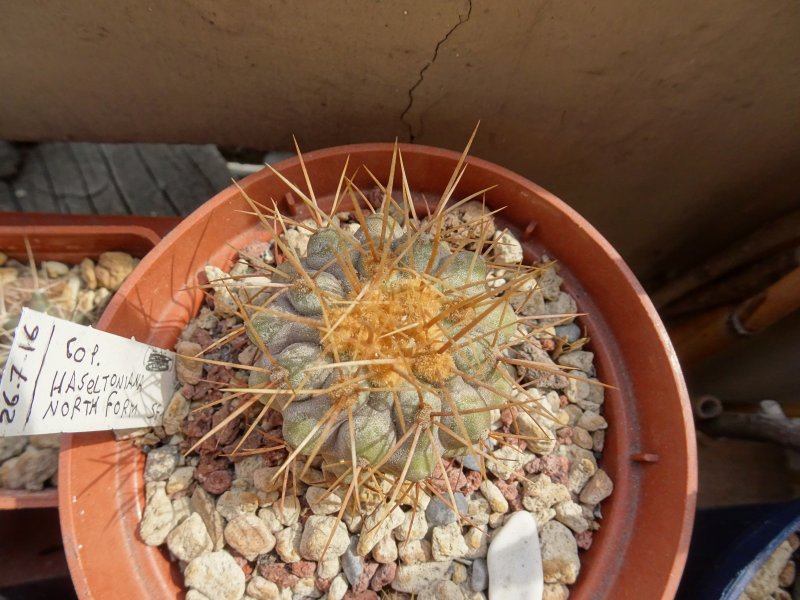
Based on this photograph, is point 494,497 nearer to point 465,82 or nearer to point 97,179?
point 465,82

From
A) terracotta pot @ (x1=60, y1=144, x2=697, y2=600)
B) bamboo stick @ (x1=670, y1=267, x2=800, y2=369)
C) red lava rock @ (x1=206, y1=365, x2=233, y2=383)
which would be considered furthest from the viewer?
bamboo stick @ (x1=670, y1=267, x2=800, y2=369)

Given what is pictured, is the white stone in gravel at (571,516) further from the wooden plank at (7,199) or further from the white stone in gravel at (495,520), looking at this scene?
the wooden plank at (7,199)

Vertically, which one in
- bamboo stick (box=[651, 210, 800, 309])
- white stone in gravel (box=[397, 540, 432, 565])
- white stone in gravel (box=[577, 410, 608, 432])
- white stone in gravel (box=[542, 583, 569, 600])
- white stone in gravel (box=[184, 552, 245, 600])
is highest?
bamboo stick (box=[651, 210, 800, 309])

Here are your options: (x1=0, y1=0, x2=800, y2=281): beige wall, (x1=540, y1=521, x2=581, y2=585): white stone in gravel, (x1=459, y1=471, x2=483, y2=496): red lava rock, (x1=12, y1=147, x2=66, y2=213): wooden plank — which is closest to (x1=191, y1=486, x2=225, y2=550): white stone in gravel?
(x1=459, y1=471, x2=483, y2=496): red lava rock

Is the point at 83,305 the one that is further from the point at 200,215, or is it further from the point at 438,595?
the point at 438,595

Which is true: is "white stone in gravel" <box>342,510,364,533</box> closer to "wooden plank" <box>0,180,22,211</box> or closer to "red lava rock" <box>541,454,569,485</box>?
"red lava rock" <box>541,454,569,485</box>

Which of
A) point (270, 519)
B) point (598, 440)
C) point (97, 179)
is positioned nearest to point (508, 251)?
point (598, 440)

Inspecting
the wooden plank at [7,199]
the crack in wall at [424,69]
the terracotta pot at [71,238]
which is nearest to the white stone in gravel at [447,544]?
the terracotta pot at [71,238]
